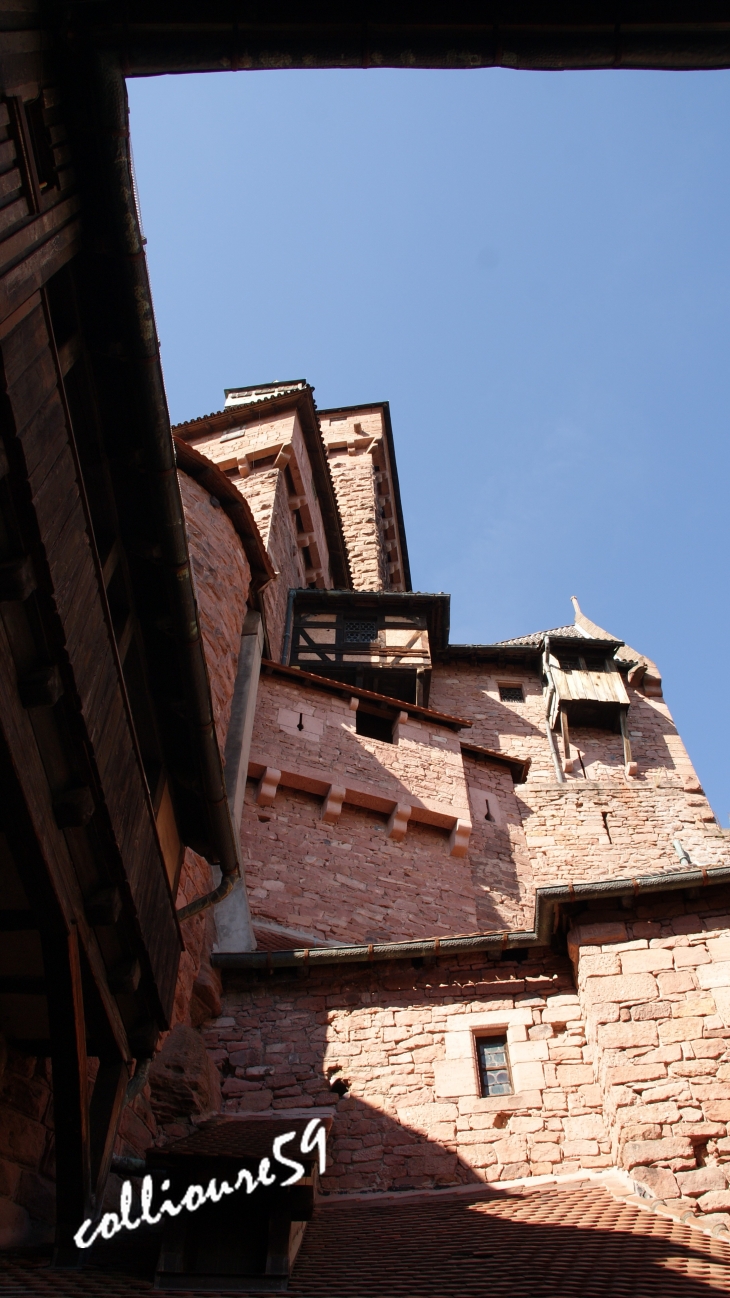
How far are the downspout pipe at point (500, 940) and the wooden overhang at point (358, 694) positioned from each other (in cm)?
605

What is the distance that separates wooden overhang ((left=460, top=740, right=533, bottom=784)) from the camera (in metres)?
16.3

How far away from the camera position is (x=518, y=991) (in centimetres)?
793

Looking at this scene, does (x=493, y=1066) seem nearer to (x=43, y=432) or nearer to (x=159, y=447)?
(x=159, y=447)

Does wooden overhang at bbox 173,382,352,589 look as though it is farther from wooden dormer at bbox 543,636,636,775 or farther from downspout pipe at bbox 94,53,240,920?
downspout pipe at bbox 94,53,240,920

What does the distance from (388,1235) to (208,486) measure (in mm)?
9411

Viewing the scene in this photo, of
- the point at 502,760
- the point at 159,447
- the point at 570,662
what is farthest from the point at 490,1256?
the point at 570,662

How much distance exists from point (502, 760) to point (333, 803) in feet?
15.3

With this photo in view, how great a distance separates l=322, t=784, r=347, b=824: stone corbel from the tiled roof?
6633mm

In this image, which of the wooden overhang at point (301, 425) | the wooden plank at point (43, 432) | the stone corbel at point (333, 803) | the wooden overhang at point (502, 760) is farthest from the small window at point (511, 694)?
the wooden plank at point (43, 432)

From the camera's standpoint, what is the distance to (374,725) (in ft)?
51.2

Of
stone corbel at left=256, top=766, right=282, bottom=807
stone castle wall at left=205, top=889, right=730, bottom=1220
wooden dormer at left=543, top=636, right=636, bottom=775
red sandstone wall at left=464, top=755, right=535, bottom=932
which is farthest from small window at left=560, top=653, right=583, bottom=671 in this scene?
stone castle wall at left=205, top=889, right=730, bottom=1220

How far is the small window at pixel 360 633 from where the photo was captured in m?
19.5

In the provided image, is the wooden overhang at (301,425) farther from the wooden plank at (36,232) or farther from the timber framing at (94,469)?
the wooden plank at (36,232)

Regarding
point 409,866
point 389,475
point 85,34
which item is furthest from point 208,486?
point 389,475
